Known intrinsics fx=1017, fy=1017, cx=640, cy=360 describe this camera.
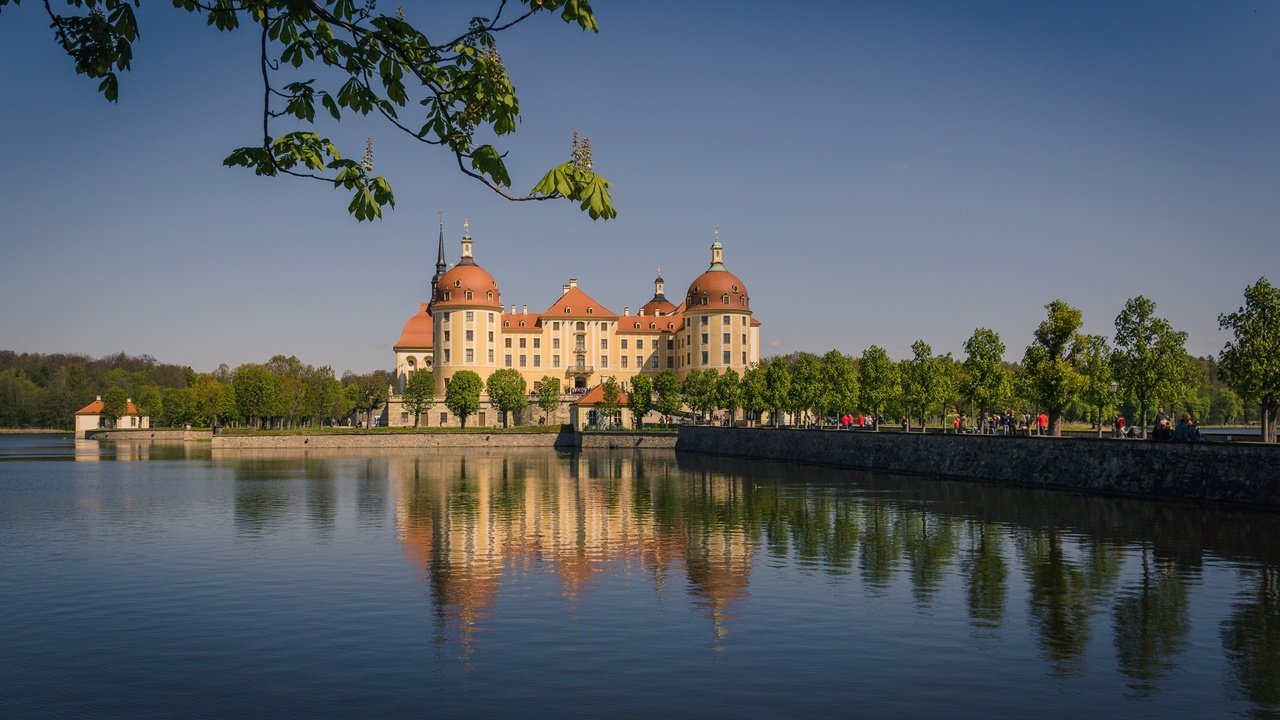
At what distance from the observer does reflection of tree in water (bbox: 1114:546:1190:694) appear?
15.7 m

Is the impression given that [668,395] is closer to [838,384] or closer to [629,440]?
[629,440]

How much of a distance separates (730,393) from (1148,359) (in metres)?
63.5

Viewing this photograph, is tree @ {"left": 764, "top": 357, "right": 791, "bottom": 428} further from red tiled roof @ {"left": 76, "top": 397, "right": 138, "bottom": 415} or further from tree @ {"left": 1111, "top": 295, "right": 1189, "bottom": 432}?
red tiled roof @ {"left": 76, "top": 397, "right": 138, "bottom": 415}

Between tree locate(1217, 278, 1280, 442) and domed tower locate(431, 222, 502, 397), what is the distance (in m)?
95.2

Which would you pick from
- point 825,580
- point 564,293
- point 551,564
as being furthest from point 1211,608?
point 564,293

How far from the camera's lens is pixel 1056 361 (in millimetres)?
53781

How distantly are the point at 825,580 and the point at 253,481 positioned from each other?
42.7m

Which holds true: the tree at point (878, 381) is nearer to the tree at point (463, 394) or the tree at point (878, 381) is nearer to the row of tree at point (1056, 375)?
the row of tree at point (1056, 375)

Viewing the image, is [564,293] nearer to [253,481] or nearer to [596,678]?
[253,481]

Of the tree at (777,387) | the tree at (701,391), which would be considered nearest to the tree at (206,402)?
the tree at (701,391)

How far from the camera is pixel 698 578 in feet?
78.4

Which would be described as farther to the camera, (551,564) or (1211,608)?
(551,564)

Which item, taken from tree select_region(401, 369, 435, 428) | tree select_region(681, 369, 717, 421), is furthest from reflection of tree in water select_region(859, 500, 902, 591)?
tree select_region(401, 369, 435, 428)

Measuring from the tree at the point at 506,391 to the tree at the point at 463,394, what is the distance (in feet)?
6.53
